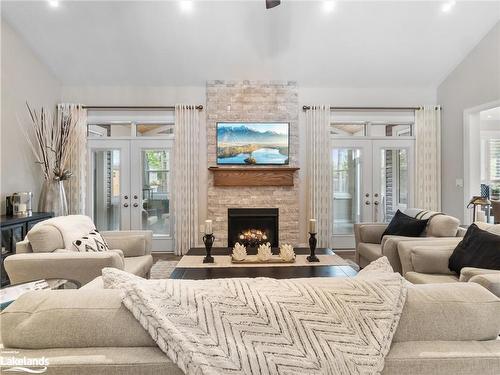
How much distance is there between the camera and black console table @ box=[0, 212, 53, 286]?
3.59 meters

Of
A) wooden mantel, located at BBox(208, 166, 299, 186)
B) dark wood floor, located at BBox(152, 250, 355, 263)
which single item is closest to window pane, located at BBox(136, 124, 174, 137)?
wooden mantel, located at BBox(208, 166, 299, 186)

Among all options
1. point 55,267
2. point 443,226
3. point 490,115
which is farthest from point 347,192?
point 55,267

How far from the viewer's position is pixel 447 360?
914 mm

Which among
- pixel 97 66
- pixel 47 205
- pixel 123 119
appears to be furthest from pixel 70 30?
pixel 47 205

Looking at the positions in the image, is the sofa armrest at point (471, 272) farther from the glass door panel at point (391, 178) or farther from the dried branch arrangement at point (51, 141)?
the dried branch arrangement at point (51, 141)

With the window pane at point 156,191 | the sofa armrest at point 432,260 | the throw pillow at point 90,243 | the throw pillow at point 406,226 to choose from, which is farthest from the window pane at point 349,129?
the throw pillow at point 90,243

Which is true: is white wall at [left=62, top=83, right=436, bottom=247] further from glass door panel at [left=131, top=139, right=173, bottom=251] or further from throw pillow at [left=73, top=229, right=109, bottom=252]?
throw pillow at [left=73, top=229, right=109, bottom=252]

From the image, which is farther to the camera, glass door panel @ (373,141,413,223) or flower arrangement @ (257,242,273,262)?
glass door panel @ (373,141,413,223)

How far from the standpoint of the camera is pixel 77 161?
207 inches

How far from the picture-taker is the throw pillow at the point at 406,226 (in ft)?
11.3

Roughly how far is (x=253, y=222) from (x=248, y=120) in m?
1.69

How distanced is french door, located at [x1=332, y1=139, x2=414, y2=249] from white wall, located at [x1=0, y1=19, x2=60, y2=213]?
15.8ft

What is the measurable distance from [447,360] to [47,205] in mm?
5192

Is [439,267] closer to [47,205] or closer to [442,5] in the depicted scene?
[442,5]
